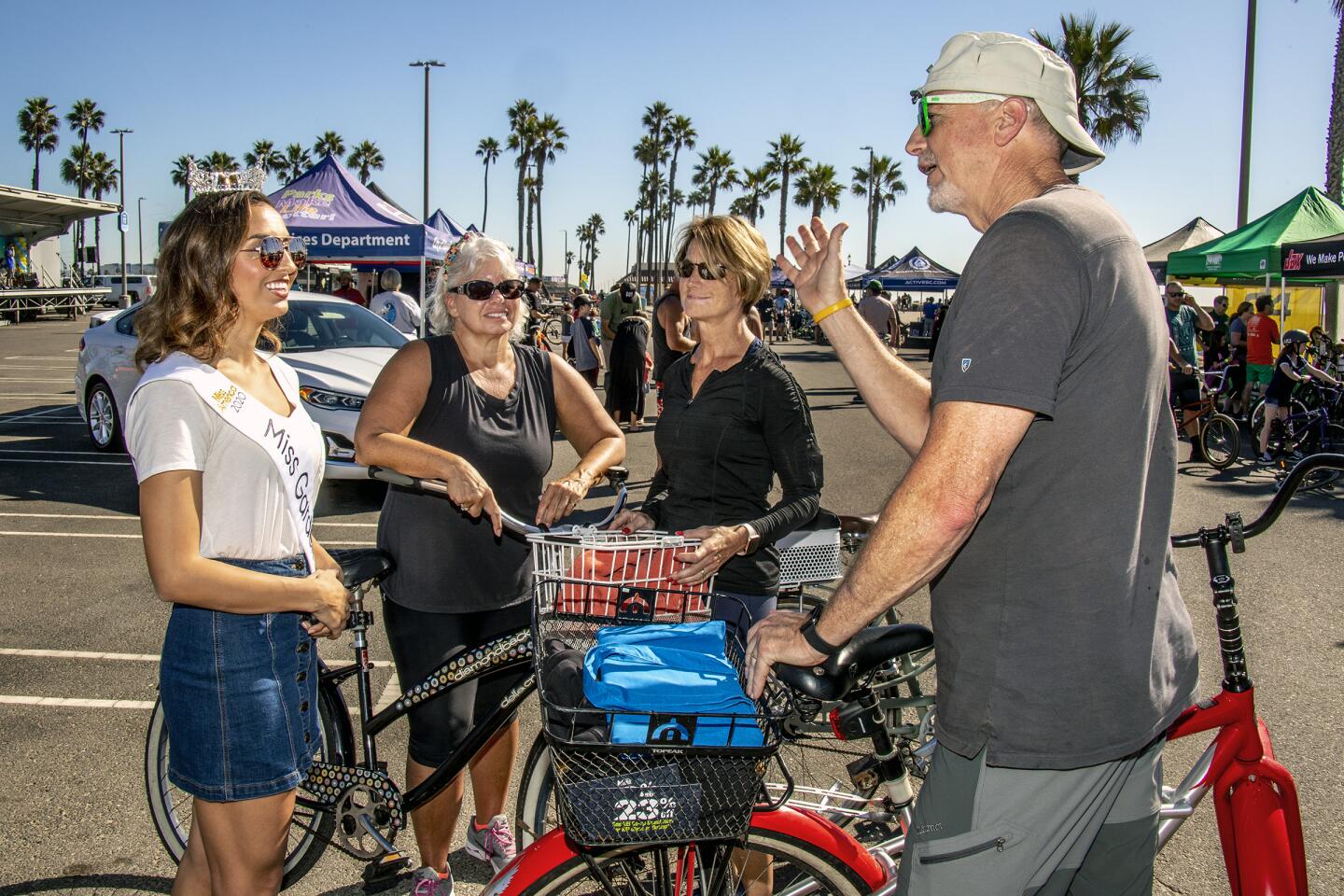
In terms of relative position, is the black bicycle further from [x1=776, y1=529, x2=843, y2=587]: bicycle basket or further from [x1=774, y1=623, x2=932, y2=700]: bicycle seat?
[x1=774, y1=623, x2=932, y2=700]: bicycle seat

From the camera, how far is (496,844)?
3.22 meters

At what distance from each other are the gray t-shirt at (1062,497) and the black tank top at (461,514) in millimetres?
1706

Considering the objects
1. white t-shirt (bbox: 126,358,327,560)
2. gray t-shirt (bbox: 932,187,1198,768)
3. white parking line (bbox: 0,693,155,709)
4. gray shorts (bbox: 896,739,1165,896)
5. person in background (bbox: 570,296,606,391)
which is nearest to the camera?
gray t-shirt (bbox: 932,187,1198,768)

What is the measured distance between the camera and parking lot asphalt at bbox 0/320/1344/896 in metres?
3.44

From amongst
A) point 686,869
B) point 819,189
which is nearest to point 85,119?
point 819,189

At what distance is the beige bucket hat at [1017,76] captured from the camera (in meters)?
1.83

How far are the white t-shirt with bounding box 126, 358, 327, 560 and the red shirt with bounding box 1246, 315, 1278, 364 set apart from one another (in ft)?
49.4

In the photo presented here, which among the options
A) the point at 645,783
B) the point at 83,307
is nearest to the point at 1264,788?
the point at 645,783

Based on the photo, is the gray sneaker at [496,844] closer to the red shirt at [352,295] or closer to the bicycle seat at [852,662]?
the bicycle seat at [852,662]

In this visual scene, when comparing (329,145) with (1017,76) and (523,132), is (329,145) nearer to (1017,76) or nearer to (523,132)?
(523,132)

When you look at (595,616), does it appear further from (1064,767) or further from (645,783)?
(1064,767)

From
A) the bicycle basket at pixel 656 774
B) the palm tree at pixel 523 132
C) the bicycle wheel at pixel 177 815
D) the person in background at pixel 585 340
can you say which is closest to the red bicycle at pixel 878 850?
the bicycle basket at pixel 656 774

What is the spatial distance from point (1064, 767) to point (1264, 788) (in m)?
0.91

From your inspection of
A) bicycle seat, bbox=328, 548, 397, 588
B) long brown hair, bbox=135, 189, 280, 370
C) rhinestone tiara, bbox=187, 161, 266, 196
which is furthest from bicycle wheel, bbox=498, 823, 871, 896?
rhinestone tiara, bbox=187, 161, 266, 196
